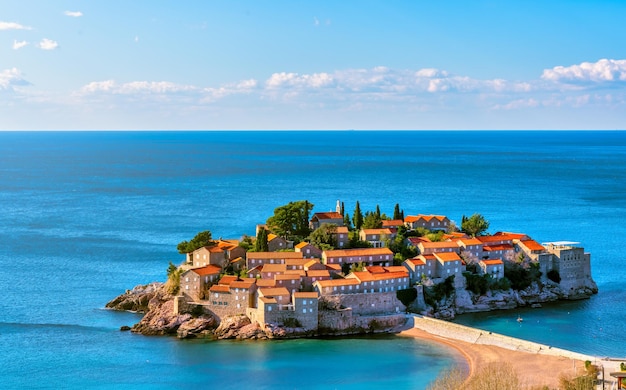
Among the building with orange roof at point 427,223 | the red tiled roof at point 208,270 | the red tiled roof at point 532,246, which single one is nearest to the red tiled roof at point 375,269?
the red tiled roof at point 208,270

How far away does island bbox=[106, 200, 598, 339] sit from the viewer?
2574 inches

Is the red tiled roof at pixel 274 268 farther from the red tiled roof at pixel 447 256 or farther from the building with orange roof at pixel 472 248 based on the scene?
the building with orange roof at pixel 472 248

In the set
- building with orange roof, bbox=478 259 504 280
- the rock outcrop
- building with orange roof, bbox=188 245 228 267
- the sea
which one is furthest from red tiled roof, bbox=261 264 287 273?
building with orange roof, bbox=478 259 504 280

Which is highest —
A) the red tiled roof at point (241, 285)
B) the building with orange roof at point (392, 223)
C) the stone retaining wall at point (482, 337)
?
the building with orange roof at point (392, 223)

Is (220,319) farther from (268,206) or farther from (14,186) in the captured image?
(14,186)

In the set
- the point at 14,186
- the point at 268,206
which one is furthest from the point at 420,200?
the point at 14,186

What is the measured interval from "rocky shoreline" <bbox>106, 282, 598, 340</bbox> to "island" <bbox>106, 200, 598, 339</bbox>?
102 millimetres

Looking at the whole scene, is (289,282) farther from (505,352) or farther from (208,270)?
(505,352)

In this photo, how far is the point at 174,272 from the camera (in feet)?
239

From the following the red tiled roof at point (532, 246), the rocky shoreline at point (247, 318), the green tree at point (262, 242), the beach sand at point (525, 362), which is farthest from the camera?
the red tiled roof at point (532, 246)

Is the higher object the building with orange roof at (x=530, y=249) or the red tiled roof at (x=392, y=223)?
the red tiled roof at (x=392, y=223)

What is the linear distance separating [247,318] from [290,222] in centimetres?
1766

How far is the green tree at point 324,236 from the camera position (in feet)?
255

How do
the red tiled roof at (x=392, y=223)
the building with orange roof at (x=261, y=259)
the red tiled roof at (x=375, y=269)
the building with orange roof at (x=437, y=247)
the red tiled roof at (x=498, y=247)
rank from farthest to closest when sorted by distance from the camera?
1. the red tiled roof at (x=392, y=223)
2. the red tiled roof at (x=498, y=247)
3. the building with orange roof at (x=437, y=247)
4. the building with orange roof at (x=261, y=259)
5. the red tiled roof at (x=375, y=269)
